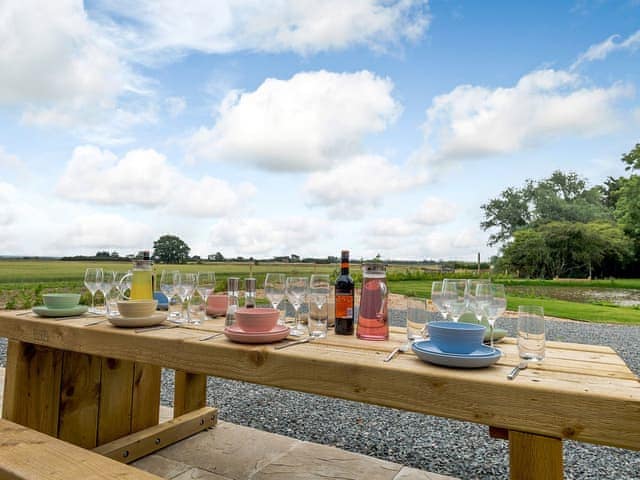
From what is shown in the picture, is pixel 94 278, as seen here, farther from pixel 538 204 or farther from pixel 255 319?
pixel 538 204

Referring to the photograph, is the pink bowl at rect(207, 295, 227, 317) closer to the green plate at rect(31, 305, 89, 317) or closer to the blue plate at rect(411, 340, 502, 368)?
the green plate at rect(31, 305, 89, 317)

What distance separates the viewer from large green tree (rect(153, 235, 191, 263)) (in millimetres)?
4148

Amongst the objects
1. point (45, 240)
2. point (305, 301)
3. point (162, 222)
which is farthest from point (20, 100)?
point (305, 301)

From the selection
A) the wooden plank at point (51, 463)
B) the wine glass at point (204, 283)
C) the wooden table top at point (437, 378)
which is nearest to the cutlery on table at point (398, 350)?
the wooden table top at point (437, 378)

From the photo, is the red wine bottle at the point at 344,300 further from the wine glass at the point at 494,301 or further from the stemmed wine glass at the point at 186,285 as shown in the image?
the stemmed wine glass at the point at 186,285

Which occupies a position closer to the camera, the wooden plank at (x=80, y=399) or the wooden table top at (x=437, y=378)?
the wooden table top at (x=437, y=378)

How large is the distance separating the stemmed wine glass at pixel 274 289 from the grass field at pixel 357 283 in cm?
5

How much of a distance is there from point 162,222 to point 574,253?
11.9 m

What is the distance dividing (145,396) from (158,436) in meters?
0.19

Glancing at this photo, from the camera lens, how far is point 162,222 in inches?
193

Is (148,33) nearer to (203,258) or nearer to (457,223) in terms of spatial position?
(203,258)

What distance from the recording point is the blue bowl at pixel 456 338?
987mm

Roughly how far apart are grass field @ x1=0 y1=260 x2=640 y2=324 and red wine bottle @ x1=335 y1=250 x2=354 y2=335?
0.15 metres

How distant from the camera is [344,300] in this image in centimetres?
136
